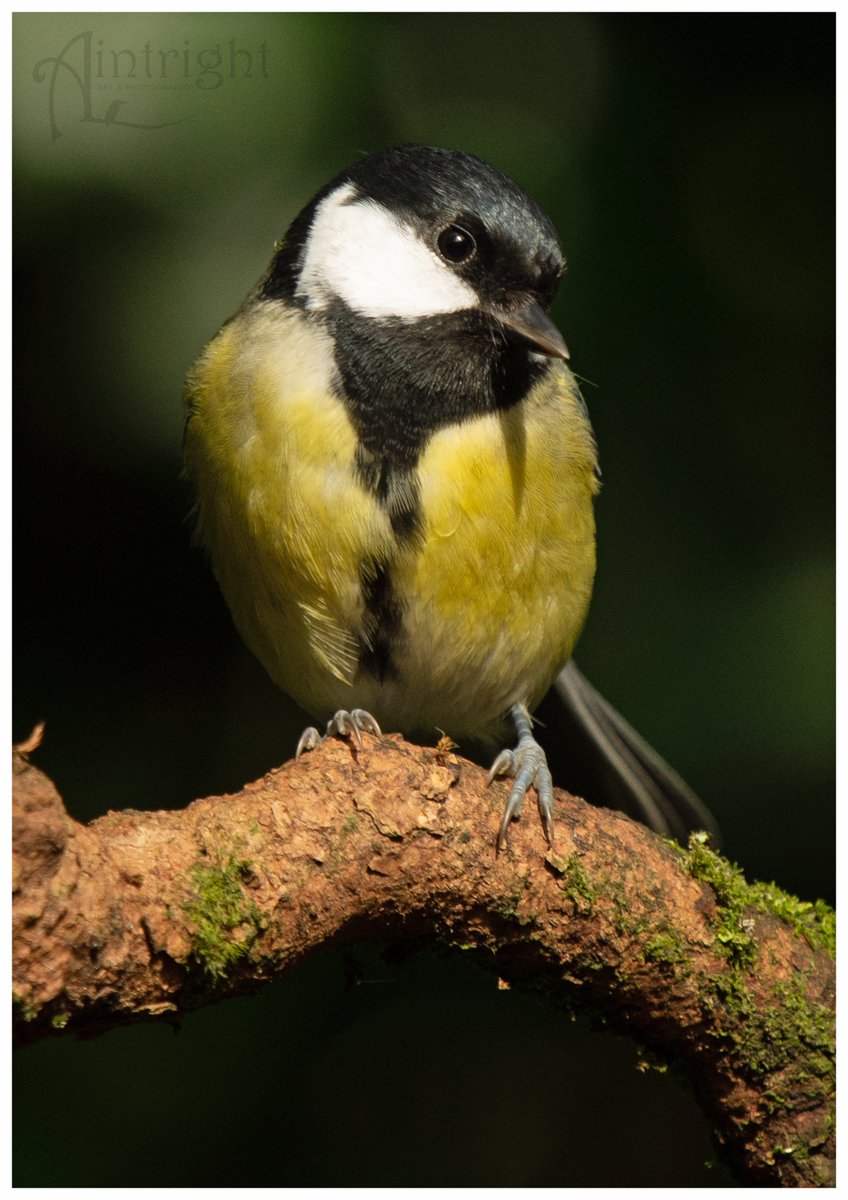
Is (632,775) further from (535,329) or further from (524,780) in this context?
(535,329)

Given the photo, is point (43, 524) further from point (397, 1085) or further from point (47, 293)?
point (397, 1085)

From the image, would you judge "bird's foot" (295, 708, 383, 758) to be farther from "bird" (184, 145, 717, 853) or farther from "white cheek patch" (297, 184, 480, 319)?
"white cheek patch" (297, 184, 480, 319)

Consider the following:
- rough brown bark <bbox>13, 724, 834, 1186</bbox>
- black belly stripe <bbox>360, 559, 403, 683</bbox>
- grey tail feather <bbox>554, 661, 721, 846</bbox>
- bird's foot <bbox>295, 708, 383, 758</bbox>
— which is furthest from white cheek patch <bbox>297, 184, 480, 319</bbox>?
grey tail feather <bbox>554, 661, 721, 846</bbox>

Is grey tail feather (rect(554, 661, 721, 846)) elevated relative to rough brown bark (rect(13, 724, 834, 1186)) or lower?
lower

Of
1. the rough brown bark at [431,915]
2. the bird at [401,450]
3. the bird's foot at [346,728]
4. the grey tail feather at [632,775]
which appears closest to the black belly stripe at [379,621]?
the bird at [401,450]

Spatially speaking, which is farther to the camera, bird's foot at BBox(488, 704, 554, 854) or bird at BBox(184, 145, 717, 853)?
bird at BBox(184, 145, 717, 853)

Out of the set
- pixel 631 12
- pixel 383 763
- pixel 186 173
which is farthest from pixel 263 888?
pixel 631 12

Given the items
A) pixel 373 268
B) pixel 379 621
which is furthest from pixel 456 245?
pixel 379 621

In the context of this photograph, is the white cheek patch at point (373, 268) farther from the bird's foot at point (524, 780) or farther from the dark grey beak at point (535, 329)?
the bird's foot at point (524, 780)
